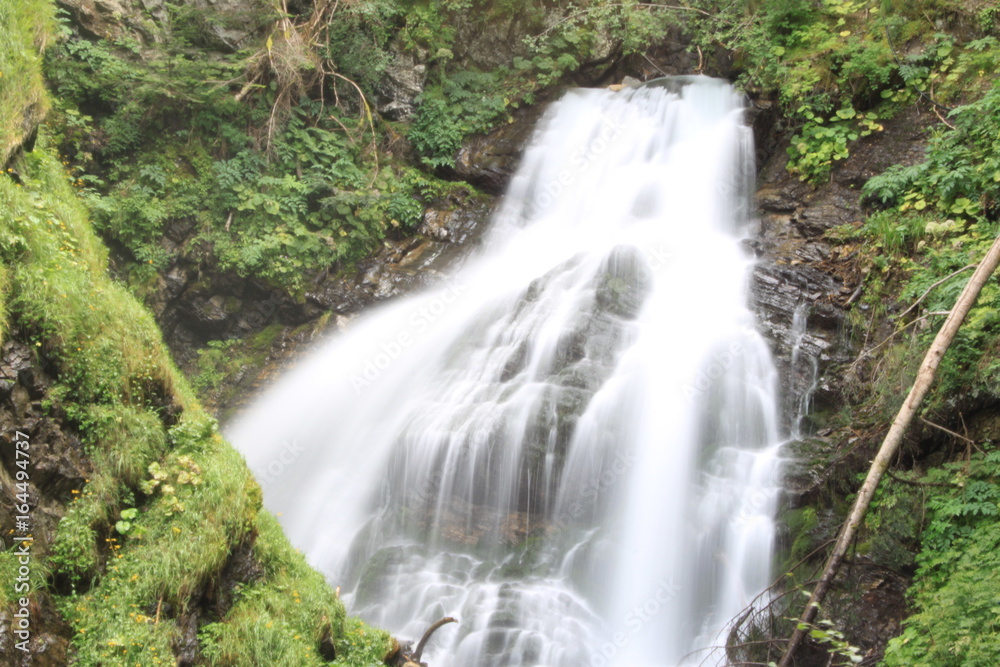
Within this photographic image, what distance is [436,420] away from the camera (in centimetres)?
761

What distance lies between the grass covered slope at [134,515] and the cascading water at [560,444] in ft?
5.43

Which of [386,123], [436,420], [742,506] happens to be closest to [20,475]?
[436,420]

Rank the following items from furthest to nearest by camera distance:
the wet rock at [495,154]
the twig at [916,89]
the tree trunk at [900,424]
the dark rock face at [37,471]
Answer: the wet rock at [495,154] < the twig at [916,89] < the tree trunk at [900,424] < the dark rock face at [37,471]

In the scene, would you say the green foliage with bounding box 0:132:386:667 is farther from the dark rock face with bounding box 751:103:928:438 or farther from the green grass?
the dark rock face with bounding box 751:103:928:438

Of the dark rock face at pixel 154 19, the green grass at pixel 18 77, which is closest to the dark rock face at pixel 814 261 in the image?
the green grass at pixel 18 77

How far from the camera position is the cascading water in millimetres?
6031

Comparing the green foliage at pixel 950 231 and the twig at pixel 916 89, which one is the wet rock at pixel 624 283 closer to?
the green foliage at pixel 950 231

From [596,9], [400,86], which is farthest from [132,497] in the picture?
[596,9]

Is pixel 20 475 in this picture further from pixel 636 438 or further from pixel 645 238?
pixel 645 238

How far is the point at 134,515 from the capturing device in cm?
413

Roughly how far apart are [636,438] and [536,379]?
1.47 metres

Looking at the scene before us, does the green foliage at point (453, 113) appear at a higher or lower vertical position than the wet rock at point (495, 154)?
higher

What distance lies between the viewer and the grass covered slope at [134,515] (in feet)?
12.3

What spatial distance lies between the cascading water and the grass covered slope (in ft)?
5.43
